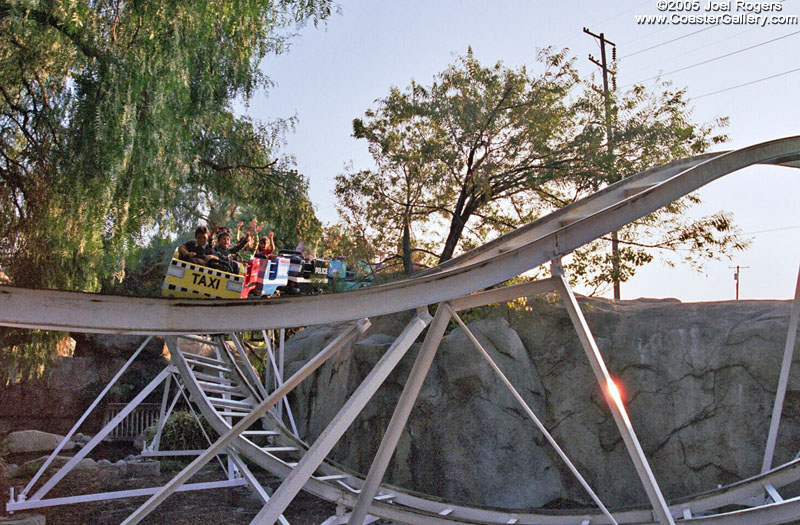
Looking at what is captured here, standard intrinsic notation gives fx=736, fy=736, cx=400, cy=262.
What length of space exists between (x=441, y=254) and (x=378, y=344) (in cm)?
227

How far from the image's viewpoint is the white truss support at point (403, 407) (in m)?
6.14

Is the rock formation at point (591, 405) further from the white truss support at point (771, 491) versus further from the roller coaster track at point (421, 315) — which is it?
the white truss support at point (771, 491)

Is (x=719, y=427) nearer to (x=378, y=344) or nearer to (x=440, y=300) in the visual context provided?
(x=378, y=344)

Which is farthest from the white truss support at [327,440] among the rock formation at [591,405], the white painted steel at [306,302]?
the rock formation at [591,405]

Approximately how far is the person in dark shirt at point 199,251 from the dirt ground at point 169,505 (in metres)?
3.92

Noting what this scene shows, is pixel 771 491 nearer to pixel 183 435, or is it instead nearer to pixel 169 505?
pixel 169 505

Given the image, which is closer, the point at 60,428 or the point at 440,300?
the point at 440,300

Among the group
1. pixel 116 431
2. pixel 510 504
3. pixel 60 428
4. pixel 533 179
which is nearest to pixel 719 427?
pixel 510 504

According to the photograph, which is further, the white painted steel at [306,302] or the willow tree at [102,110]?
the willow tree at [102,110]

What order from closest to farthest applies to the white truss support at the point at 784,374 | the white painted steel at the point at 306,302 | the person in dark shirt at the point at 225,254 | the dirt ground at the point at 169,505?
the white painted steel at the point at 306,302 < the white truss support at the point at 784,374 < the person in dark shirt at the point at 225,254 < the dirt ground at the point at 169,505

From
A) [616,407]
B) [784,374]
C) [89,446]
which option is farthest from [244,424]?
[784,374]

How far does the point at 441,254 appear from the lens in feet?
48.4

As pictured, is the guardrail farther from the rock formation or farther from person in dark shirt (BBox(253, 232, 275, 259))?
person in dark shirt (BBox(253, 232, 275, 259))

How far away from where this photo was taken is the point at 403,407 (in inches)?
245
